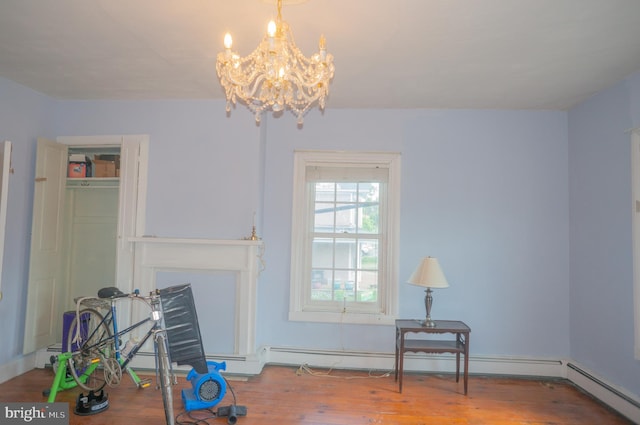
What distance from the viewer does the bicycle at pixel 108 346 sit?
270 centimetres

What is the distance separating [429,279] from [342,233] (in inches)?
42.3

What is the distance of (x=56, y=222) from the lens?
13.1 ft

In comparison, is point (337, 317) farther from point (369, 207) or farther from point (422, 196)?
point (422, 196)

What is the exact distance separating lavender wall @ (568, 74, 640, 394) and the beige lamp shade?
138 cm

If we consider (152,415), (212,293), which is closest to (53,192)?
(212,293)

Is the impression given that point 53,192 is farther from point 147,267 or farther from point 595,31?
point 595,31

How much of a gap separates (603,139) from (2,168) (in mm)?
5024

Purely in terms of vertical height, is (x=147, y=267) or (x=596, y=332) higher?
(x=147, y=267)

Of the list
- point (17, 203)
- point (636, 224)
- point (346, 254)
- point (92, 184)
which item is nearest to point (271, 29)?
point (346, 254)

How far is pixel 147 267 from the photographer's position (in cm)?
394

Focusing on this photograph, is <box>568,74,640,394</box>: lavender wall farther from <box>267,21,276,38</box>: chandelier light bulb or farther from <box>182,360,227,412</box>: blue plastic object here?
<box>182,360,227,412</box>: blue plastic object

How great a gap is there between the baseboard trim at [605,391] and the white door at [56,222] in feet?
14.5

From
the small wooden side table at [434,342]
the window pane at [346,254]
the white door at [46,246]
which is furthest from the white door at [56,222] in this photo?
the small wooden side table at [434,342]

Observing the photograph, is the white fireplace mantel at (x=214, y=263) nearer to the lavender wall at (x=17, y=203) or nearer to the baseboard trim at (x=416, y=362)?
the baseboard trim at (x=416, y=362)
